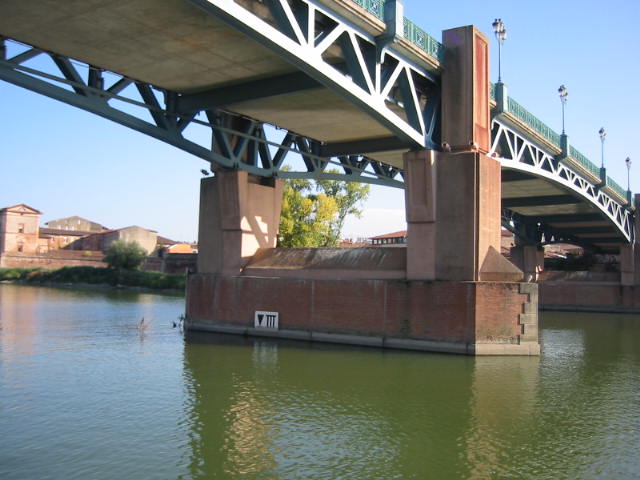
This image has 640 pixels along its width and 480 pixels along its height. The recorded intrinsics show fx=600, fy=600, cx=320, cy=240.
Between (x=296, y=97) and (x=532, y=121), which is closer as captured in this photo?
(x=296, y=97)

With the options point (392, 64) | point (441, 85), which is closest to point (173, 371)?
point (392, 64)

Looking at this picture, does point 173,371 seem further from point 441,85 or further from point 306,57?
point 441,85

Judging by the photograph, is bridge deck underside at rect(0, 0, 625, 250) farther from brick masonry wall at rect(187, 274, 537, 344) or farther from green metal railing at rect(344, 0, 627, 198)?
brick masonry wall at rect(187, 274, 537, 344)

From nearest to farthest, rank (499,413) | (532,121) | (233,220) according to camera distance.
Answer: (499,413) < (233,220) < (532,121)

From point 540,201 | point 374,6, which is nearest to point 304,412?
point 374,6

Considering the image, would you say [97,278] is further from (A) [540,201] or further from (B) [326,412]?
(B) [326,412]

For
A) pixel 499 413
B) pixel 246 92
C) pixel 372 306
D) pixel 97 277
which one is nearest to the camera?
pixel 499 413

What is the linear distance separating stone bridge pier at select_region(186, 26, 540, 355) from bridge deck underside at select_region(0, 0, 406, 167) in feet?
12.9

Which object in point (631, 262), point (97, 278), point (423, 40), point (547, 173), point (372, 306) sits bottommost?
point (372, 306)

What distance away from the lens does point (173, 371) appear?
16734 mm

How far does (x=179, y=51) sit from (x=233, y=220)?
8.21 metres

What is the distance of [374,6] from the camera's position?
18047mm

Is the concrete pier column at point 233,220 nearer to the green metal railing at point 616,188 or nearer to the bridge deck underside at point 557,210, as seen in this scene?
the bridge deck underside at point 557,210

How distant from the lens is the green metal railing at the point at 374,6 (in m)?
17.4
